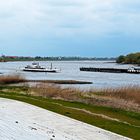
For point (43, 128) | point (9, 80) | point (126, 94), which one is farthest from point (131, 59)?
point (43, 128)

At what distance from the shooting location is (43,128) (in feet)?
41.5

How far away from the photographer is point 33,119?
1463 centimetres

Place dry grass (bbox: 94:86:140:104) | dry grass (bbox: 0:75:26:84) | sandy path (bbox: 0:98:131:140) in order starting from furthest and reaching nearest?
dry grass (bbox: 0:75:26:84) → dry grass (bbox: 94:86:140:104) → sandy path (bbox: 0:98:131:140)

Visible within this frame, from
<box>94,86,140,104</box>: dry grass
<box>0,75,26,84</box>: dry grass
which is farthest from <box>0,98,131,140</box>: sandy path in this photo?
<box>0,75,26,84</box>: dry grass

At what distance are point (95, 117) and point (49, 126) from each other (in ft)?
10.1

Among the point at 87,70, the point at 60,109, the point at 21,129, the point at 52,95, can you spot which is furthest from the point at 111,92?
the point at 87,70

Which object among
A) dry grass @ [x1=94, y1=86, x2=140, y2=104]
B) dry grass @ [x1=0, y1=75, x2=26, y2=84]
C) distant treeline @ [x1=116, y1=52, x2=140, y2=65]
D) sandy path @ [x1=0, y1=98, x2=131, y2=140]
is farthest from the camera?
distant treeline @ [x1=116, y1=52, x2=140, y2=65]

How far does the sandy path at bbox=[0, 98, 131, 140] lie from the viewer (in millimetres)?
11234

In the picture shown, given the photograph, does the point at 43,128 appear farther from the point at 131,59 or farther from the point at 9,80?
the point at 131,59

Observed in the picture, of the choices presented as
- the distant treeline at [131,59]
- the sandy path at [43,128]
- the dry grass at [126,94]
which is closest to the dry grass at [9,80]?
the dry grass at [126,94]

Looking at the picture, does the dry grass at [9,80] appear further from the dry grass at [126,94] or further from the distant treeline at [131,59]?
the distant treeline at [131,59]

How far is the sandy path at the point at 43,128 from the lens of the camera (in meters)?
11.2

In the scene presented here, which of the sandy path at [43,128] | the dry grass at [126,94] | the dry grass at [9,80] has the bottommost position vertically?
the dry grass at [9,80]

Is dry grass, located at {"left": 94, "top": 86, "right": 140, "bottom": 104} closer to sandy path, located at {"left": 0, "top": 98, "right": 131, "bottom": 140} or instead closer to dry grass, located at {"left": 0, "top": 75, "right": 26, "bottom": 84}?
sandy path, located at {"left": 0, "top": 98, "right": 131, "bottom": 140}
